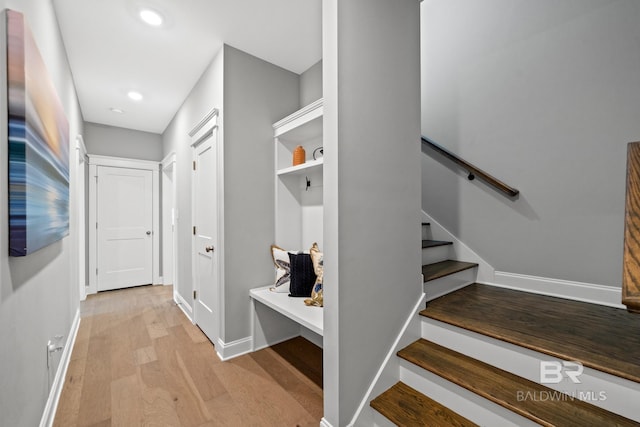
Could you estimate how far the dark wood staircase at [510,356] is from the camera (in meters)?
1.04

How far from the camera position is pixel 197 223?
9.62ft

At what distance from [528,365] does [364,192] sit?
110cm

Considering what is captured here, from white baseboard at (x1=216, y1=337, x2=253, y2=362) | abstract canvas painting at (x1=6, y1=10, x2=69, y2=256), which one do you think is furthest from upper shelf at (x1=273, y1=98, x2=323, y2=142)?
white baseboard at (x1=216, y1=337, x2=253, y2=362)

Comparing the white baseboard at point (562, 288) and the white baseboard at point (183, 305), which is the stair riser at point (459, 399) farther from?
the white baseboard at point (183, 305)

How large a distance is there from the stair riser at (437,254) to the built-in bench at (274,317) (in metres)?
1.00

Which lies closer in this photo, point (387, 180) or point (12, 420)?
point (12, 420)

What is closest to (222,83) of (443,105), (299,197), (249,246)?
(299,197)

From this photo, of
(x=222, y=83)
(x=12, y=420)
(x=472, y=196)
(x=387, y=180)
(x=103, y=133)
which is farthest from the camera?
(x=103, y=133)

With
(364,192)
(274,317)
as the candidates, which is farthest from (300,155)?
(274,317)

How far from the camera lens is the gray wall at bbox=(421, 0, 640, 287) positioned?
5.70 feet

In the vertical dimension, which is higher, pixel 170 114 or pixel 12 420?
pixel 170 114

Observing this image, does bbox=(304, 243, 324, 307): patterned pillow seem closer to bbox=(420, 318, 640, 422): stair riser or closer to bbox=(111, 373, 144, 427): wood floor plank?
bbox=(420, 318, 640, 422): stair riser

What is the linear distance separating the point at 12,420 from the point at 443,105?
3.43 meters

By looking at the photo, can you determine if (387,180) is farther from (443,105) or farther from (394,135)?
(443,105)
